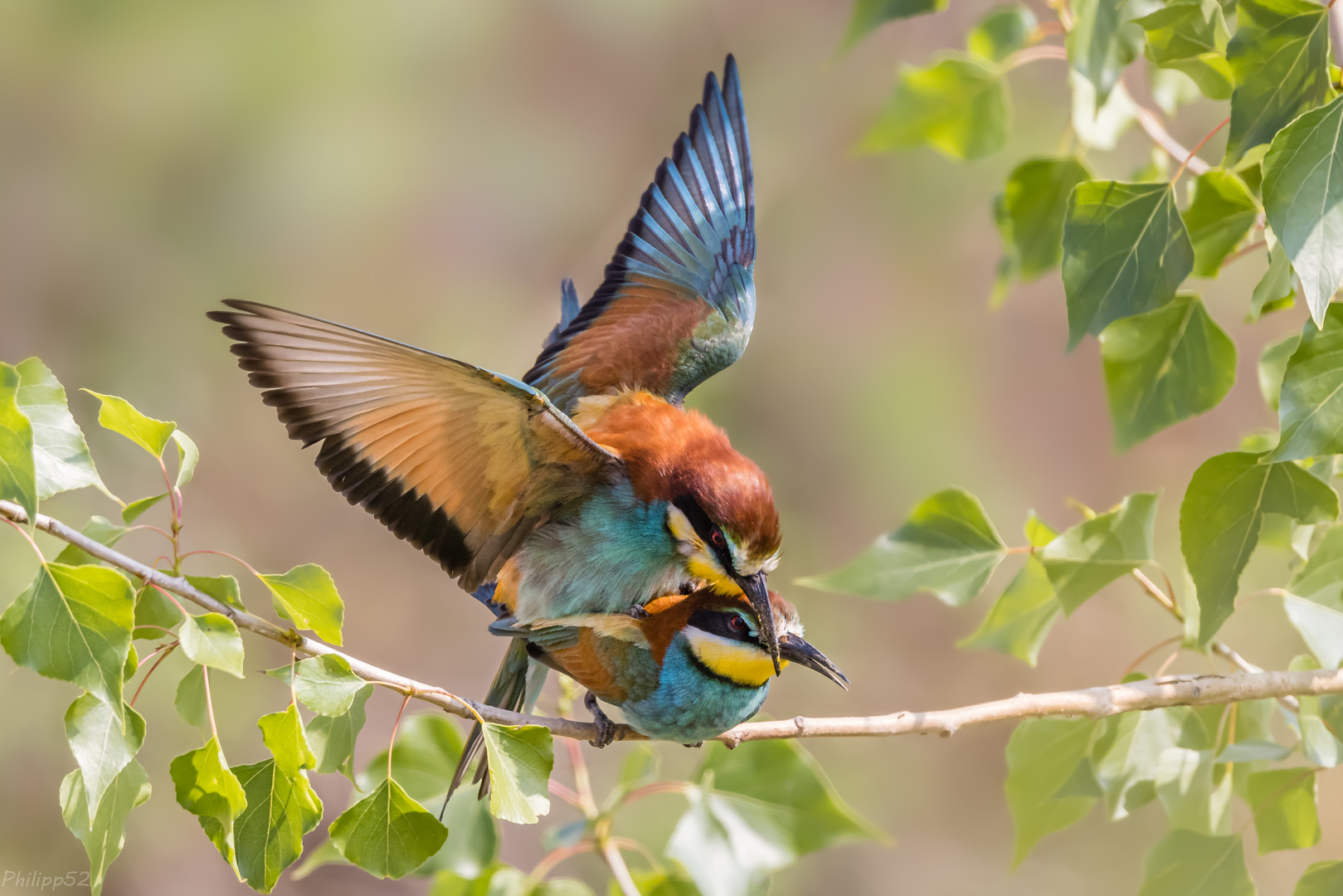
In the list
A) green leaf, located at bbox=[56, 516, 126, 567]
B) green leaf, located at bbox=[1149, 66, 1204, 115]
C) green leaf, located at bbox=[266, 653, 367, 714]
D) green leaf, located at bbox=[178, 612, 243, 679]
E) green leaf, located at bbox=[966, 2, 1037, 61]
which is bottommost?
green leaf, located at bbox=[266, 653, 367, 714]

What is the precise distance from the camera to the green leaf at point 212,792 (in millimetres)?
692

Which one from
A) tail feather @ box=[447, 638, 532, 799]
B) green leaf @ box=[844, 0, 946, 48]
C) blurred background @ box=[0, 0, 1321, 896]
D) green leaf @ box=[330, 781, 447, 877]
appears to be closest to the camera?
green leaf @ box=[330, 781, 447, 877]

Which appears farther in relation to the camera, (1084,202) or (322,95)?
(322,95)

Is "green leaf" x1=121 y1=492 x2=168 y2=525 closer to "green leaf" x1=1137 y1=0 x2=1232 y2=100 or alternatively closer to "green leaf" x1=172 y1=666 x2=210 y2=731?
"green leaf" x1=172 y1=666 x2=210 y2=731

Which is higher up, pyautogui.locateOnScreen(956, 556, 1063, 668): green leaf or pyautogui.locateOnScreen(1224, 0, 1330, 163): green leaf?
pyautogui.locateOnScreen(1224, 0, 1330, 163): green leaf

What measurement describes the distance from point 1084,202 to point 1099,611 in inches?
116

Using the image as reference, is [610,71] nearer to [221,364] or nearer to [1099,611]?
[221,364]

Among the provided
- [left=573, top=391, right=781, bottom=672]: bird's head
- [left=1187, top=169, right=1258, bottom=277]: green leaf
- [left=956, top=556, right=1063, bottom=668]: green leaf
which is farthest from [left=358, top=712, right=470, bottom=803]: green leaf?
[left=1187, top=169, right=1258, bottom=277]: green leaf

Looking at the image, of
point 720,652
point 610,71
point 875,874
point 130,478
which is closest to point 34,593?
point 720,652

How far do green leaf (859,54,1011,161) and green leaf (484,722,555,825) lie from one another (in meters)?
0.78

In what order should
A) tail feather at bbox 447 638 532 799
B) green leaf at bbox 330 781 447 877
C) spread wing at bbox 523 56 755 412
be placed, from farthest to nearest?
spread wing at bbox 523 56 755 412
tail feather at bbox 447 638 532 799
green leaf at bbox 330 781 447 877

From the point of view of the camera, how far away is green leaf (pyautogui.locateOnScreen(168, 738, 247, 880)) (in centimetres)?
69

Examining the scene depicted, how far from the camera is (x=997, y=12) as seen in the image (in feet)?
3.95

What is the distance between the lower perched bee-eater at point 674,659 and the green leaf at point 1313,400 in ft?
1.53
